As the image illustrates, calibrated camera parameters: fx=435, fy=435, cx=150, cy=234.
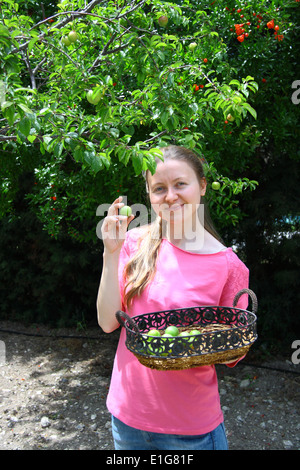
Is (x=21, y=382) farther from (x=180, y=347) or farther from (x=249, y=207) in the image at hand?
(x=180, y=347)

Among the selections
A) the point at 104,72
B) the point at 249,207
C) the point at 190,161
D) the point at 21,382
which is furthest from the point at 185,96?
the point at 21,382

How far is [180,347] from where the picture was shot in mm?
1262

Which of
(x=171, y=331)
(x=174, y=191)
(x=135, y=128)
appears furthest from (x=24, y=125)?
(x=135, y=128)

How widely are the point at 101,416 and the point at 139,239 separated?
2.28 m

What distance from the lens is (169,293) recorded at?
1479 millimetres

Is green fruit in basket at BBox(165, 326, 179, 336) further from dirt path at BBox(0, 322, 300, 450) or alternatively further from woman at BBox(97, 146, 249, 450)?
dirt path at BBox(0, 322, 300, 450)

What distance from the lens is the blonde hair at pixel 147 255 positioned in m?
→ 1.48

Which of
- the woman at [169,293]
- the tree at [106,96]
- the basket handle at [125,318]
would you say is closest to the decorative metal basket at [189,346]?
the basket handle at [125,318]

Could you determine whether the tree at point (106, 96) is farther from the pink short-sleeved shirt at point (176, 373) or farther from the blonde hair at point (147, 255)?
the pink short-sleeved shirt at point (176, 373)

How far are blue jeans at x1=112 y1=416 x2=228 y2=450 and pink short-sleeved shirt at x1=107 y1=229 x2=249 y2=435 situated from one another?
0.09 feet

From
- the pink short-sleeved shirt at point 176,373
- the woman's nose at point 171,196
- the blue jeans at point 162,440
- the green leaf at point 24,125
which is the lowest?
the blue jeans at point 162,440

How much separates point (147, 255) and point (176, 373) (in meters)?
0.41

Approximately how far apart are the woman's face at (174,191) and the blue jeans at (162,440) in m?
0.69

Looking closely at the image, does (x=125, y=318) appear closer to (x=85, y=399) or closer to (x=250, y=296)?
(x=250, y=296)
